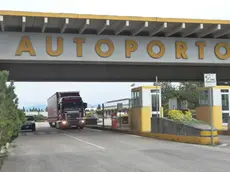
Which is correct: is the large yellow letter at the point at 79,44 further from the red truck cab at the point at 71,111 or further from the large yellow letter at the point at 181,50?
the red truck cab at the point at 71,111

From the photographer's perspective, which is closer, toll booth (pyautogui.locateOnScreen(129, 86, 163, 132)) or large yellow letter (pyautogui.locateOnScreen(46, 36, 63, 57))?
large yellow letter (pyautogui.locateOnScreen(46, 36, 63, 57))

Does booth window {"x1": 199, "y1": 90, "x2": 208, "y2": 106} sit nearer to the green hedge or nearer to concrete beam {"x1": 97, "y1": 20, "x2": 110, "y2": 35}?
concrete beam {"x1": 97, "y1": 20, "x2": 110, "y2": 35}

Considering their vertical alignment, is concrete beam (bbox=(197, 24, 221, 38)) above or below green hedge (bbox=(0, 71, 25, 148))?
above

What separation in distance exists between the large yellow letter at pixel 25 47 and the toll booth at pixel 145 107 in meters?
9.01

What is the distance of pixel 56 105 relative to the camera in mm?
39938

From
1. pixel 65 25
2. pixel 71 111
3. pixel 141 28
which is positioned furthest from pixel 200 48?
pixel 71 111

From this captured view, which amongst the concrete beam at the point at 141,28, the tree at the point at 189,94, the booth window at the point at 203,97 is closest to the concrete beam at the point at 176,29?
the concrete beam at the point at 141,28

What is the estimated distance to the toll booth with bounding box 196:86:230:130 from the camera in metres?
27.8

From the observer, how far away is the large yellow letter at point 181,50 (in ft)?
82.5

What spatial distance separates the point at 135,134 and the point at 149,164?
591 inches

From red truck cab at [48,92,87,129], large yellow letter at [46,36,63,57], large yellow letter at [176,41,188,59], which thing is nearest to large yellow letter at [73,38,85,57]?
large yellow letter at [46,36,63,57]

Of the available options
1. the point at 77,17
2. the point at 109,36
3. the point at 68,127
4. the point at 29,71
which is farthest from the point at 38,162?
the point at 68,127

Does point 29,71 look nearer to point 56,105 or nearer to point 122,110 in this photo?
point 122,110

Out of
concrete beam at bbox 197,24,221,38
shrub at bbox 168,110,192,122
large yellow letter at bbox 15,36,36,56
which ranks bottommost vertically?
shrub at bbox 168,110,192,122
